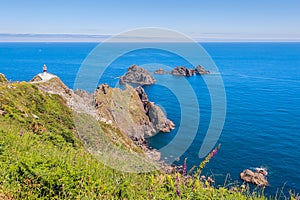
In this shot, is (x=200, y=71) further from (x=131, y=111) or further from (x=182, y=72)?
(x=131, y=111)

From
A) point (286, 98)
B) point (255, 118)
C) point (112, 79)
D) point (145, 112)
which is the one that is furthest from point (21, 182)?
point (112, 79)

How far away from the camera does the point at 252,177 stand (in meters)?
40.8

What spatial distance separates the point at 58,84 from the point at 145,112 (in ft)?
110

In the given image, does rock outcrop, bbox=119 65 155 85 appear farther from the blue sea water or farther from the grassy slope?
the grassy slope

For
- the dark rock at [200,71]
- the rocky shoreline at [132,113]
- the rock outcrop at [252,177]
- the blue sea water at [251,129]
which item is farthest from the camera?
the dark rock at [200,71]

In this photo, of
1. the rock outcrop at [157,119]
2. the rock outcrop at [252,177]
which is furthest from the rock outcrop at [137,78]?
the rock outcrop at [252,177]

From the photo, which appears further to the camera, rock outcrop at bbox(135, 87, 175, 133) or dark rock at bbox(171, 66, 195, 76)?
dark rock at bbox(171, 66, 195, 76)

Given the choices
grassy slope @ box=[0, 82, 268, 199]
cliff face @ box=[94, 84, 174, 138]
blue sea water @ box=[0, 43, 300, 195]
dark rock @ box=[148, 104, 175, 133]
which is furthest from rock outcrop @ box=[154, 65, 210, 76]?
grassy slope @ box=[0, 82, 268, 199]

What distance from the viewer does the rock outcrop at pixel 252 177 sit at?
4016 centimetres

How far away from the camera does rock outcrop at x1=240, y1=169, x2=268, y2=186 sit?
40.2 m

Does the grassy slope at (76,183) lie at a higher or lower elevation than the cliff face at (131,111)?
higher

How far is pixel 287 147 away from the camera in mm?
52656

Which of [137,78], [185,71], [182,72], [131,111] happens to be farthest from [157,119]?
[185,71]

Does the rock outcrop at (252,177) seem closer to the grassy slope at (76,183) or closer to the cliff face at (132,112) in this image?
the cliff face at (132,112)
